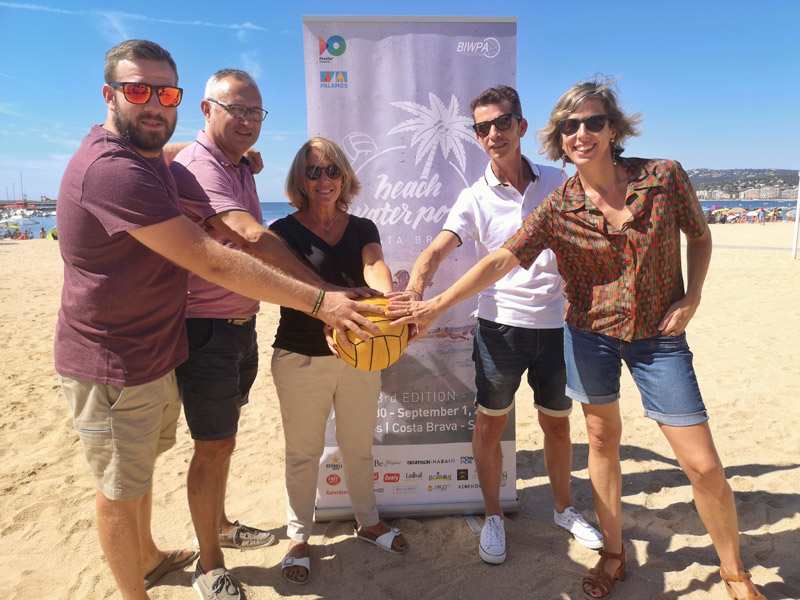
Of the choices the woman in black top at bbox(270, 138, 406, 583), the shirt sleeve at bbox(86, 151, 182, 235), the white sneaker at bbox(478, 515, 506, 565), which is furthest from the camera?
the white sneaker at bbox(478, 515, 506, 565)

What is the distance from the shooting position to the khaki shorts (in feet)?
6.84

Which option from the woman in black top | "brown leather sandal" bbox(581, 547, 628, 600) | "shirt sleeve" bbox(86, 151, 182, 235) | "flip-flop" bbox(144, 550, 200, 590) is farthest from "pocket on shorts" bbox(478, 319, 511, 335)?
"flip-flop" bbox(144, 550, 200, 590)

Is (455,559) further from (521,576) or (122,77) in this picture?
Answer: (122,77)

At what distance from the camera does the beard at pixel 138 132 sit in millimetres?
2021

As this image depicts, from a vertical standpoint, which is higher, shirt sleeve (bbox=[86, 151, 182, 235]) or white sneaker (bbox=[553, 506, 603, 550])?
shirt sleeve (bbox=[86, 151, 182, 235])

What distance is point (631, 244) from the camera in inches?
89.3

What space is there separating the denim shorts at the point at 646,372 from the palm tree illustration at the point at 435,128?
1384 millimetres

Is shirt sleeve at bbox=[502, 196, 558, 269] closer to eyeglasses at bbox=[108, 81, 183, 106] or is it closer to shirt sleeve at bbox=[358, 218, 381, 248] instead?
shirt sleeve at bbox=[358, 218, 381, 248]

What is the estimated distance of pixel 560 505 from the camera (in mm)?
3320

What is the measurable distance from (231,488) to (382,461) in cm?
126

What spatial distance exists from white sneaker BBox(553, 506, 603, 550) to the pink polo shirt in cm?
229

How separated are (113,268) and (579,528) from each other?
9.50 ft

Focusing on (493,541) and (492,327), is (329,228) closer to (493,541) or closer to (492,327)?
(492,327)

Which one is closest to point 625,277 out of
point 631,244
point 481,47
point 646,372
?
point 631,244
